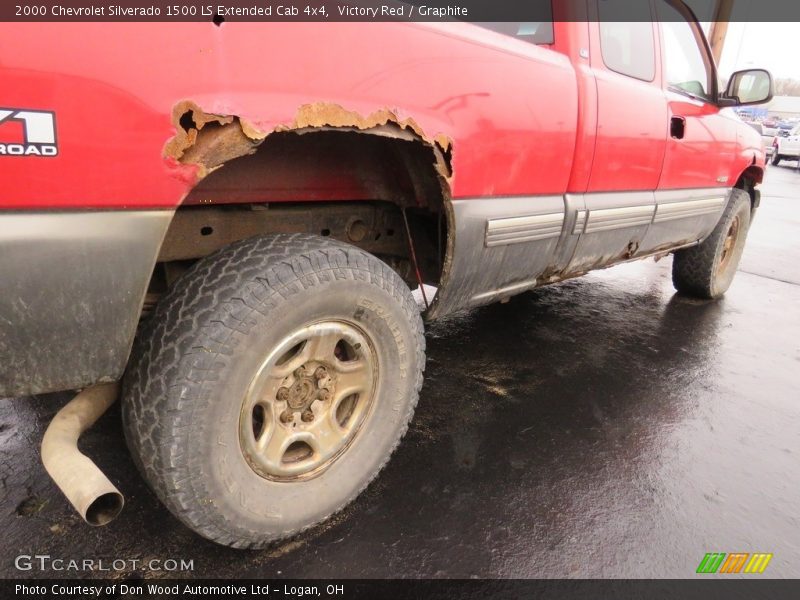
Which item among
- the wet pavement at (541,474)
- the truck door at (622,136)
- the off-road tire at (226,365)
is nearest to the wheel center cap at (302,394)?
the off-road tire at (226,365)

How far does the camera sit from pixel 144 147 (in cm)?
115

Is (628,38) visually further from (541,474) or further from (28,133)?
(28,133)

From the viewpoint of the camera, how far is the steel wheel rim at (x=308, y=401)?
156 centimetres

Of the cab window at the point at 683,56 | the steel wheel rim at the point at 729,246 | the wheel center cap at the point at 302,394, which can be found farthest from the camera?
the steel wheel rim at the point at 729,246

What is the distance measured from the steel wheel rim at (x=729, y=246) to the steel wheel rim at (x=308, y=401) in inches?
158

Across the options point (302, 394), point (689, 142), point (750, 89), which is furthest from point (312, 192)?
point (750, 89)

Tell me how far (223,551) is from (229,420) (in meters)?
0.56

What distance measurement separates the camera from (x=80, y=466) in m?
1.35

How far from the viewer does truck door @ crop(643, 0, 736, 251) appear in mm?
3084

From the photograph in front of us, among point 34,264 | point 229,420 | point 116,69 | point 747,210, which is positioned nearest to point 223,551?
point 229,420

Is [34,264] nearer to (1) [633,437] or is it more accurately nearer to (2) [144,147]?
(2) [144,147]

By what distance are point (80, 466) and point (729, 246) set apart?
514cm

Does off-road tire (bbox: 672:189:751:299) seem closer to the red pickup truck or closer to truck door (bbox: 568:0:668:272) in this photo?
truck door (bbox: 568:0:668:272)

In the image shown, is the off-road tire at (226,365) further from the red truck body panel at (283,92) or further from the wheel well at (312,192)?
the red truck body panel at (283,92)
